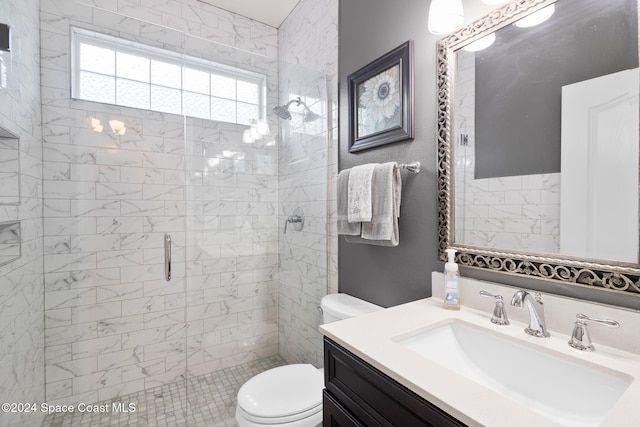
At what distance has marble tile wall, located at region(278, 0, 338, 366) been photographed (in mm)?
1932

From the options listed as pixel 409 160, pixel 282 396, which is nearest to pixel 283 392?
pixel 282 396

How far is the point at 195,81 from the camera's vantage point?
2.12 m

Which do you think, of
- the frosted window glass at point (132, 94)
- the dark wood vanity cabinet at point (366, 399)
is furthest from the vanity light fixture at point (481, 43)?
the frosted window glass at point (132, 94)

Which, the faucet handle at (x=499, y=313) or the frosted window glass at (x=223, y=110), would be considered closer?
the faucet handle at (x=499, y=313)

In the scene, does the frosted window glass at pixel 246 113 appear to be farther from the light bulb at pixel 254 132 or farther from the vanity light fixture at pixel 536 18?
the vanity light fixture at pixel 536 18

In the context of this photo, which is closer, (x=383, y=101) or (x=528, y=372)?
(x=528, y=372)

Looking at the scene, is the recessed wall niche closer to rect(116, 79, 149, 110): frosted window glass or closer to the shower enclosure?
the shower enclosure

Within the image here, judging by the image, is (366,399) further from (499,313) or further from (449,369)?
(499,313)

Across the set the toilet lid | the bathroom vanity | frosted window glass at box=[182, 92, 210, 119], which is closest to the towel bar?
the bathroom vanity

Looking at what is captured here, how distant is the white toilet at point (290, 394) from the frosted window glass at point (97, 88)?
1999 mm

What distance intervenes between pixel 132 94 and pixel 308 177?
138 cm

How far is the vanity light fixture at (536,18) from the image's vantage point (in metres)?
0.90

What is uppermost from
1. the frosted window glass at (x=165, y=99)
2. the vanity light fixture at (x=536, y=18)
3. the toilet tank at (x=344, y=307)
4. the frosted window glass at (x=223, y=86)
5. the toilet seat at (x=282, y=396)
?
the frosted window glass at (x=223, y=86)

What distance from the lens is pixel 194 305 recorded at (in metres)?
2.12
